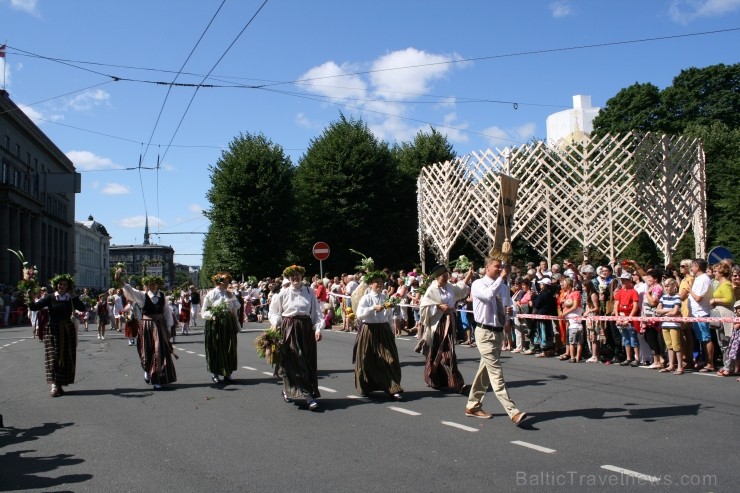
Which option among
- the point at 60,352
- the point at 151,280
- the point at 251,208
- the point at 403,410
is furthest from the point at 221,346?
the point at 251,208

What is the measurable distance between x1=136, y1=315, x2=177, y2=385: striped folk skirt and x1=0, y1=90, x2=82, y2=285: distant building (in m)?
30.2

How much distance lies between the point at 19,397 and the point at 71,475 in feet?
16.9

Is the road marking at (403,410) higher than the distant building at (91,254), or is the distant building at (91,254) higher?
the distant building at (91,254)

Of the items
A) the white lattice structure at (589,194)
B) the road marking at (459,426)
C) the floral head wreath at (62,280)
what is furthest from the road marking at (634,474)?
the white lattice structure at (589,194)

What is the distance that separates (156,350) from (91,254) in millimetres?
103401

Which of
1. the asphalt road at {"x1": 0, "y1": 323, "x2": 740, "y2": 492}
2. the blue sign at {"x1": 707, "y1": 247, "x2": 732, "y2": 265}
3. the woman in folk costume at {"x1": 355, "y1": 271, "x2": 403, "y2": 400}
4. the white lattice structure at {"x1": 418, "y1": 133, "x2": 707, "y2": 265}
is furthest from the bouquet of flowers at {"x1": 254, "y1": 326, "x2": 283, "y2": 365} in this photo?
the white lattice structure at {"x1": 418, "y1": 133, "x2": 707, "y2": 265}

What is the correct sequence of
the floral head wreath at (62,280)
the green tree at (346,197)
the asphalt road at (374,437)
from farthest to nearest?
the green tree at (346,197) → the floral head wreath at (62,280) → the asphalt road at (374,437)

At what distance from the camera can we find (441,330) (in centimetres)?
1069

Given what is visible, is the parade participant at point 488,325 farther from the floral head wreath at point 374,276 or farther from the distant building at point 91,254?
the distant building at point 91,254

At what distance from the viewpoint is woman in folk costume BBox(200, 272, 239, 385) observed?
11.6m

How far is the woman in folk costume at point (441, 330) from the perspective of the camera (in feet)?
34.1

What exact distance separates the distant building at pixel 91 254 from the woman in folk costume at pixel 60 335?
8598cm

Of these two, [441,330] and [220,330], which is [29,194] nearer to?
[220,330]

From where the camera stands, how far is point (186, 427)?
8.12 m
